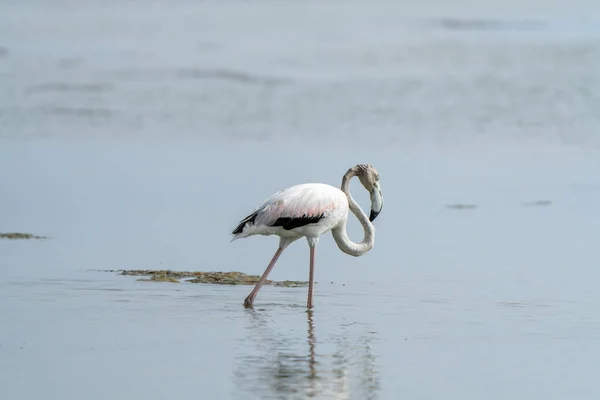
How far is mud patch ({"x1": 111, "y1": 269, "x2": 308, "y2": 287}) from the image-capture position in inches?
438

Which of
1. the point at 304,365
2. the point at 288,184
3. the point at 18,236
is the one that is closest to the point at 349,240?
the point at 304,365

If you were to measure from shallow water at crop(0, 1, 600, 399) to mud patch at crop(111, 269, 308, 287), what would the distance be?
0.22m

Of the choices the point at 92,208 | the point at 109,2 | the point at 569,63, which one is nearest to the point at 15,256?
the point at 92,208

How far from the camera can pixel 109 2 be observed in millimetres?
42375

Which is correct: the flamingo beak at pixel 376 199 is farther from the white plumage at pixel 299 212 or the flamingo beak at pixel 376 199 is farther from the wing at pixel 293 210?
the wing at pixel 293 210

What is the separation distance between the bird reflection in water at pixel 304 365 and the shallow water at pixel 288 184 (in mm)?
26

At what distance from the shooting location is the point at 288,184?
16.1 meters

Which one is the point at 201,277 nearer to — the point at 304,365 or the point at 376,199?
the point at 376,199

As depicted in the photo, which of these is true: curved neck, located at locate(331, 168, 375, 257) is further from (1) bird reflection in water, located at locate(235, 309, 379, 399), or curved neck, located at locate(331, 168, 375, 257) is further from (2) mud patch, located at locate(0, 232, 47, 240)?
(2) mud patch, located at locate(0, 232, 47, 240)

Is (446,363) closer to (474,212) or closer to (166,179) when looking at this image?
(474,212)

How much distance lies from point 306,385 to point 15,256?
5.18 m

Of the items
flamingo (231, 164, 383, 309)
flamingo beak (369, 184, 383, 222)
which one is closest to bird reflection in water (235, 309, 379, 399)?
flamingo (231, 164, 383, 309)

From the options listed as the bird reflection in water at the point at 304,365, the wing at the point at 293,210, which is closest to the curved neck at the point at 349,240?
the wing at the point at 293,210

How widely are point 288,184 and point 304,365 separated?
8.17m
